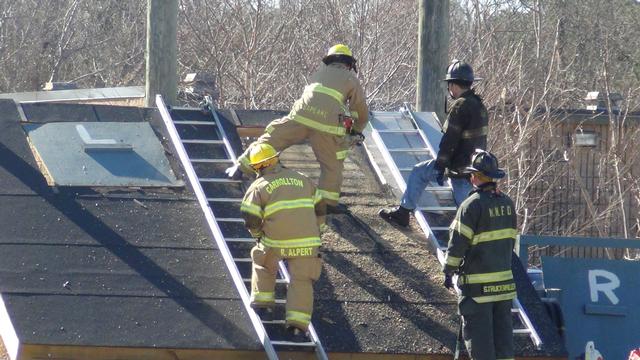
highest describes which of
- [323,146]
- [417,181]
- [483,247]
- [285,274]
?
[323,146]

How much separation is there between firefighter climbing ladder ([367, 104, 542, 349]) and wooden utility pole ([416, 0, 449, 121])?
55cm

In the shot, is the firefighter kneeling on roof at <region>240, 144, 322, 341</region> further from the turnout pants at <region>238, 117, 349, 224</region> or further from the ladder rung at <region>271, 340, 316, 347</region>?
the turnout pants at <region>238, 117, 349, 224</region>

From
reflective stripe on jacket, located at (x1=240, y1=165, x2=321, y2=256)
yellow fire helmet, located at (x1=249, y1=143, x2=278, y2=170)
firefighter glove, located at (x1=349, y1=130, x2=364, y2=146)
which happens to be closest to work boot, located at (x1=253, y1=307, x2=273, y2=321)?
reflective stripe on jacket, located at (x1=240, y1=165, x2=321, y2=256)

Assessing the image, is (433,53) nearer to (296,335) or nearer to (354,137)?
(354,137)

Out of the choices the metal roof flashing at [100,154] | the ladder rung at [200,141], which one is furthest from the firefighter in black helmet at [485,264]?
the ladder rung at [200,141]

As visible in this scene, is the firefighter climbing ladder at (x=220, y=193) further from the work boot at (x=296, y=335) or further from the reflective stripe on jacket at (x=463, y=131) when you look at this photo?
the reflective stripe on jacket at (x=463, y=131)

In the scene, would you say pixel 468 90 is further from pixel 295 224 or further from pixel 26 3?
pixel 26 3

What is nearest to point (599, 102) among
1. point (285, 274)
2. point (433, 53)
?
point (433, 53)

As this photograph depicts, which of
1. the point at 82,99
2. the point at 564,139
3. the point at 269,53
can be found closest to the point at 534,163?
the point at 564,139

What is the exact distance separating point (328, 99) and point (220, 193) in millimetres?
1333

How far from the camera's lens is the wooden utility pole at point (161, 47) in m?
11.3

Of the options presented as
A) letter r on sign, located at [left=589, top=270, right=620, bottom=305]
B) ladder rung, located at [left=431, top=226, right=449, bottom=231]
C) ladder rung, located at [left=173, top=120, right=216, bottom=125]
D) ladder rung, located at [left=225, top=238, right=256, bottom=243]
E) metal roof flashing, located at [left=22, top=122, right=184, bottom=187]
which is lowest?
letter r on sign, located at [left=589, top=270, right=620, bottom=305]

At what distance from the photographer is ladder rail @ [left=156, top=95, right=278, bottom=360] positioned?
7.67 metres

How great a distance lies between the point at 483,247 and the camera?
307 inches
